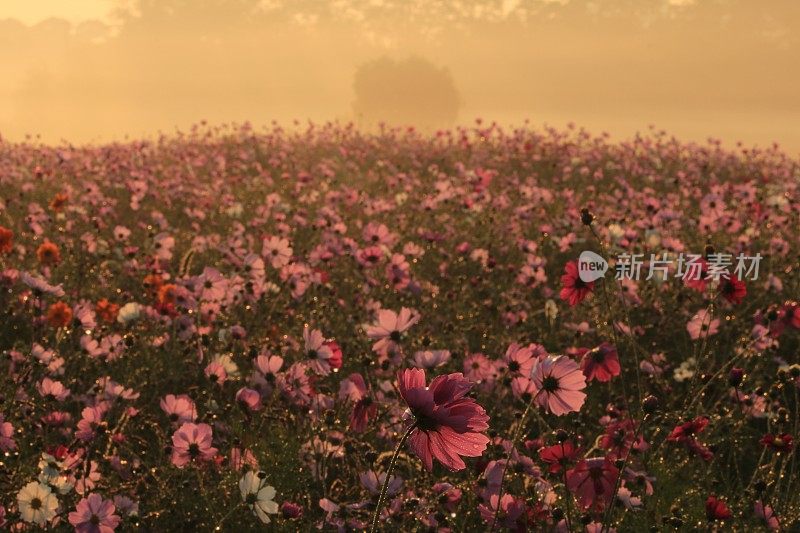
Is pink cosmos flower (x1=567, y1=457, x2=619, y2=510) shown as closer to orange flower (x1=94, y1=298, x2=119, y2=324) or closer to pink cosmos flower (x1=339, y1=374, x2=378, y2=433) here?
pink cosmos flower (x1=339, y1=374, x2=378, y2=433)

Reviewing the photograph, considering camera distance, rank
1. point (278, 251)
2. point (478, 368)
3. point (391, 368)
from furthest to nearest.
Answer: point (278, 251) → point (391, 368) → point (478, 368)

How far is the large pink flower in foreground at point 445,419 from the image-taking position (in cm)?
117

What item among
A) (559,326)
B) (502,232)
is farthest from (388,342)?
(502,232)

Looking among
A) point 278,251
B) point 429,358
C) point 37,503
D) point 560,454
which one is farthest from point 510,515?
point 278,251

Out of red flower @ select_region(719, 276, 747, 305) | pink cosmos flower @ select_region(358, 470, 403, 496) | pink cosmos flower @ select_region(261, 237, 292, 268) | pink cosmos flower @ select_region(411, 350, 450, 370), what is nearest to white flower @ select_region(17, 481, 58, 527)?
pink cosmos flower @ select_region(358, 470, 403, 496)

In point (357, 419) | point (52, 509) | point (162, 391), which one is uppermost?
point (357, 419)

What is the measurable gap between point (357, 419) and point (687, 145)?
11970 millimetres

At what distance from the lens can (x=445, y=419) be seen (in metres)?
1.17

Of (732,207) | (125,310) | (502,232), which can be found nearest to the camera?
(125,310)

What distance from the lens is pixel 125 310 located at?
3.51 metres

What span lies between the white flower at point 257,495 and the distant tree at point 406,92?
142 ft

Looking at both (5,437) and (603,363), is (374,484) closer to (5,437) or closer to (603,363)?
(603,363)

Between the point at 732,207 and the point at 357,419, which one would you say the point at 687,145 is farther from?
the point at 357,419

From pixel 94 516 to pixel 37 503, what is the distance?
0.18m
